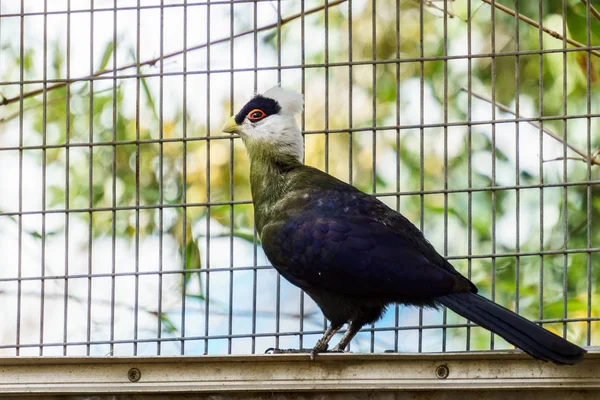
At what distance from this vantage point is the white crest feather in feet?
12.9

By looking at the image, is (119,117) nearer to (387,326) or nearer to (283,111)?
(283,111)

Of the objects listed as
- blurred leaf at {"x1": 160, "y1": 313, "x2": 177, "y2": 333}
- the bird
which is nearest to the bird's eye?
the bird

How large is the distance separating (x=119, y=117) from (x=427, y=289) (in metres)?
2.68

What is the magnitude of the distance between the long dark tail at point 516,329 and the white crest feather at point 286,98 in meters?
1.08

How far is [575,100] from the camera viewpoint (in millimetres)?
5633

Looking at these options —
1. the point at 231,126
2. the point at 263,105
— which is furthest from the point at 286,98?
the point at 231,126

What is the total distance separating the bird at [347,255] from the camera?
10.6 feet

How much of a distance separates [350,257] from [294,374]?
1.86ft

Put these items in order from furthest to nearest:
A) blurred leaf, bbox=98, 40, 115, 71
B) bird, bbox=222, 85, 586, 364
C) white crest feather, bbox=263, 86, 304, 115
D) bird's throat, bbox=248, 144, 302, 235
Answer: blurred leaf, bbox=98, 40, 115, 71 → white crest feather, bbox=263, 86, 304, 115 → bird's throat, bbox=248, 144, 302, 235 → bird, bbox=222, 85, 586, 364

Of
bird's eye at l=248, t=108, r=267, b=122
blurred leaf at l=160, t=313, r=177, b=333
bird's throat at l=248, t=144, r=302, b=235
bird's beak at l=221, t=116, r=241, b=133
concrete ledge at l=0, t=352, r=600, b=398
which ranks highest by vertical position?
bird's eye at l=248, t=108, r=267, b=122

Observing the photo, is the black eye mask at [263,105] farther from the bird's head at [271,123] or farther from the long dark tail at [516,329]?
the long dark tail at [516,329]

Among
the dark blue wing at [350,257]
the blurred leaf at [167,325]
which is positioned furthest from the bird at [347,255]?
the blurred leaf at [167,325]

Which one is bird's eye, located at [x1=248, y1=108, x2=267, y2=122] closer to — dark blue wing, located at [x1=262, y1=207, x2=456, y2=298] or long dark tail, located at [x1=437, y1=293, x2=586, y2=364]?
dark blue wing, located at [x1=262, y1=207, x2=456, y2=298]

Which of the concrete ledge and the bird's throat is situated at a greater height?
the bird's throat
